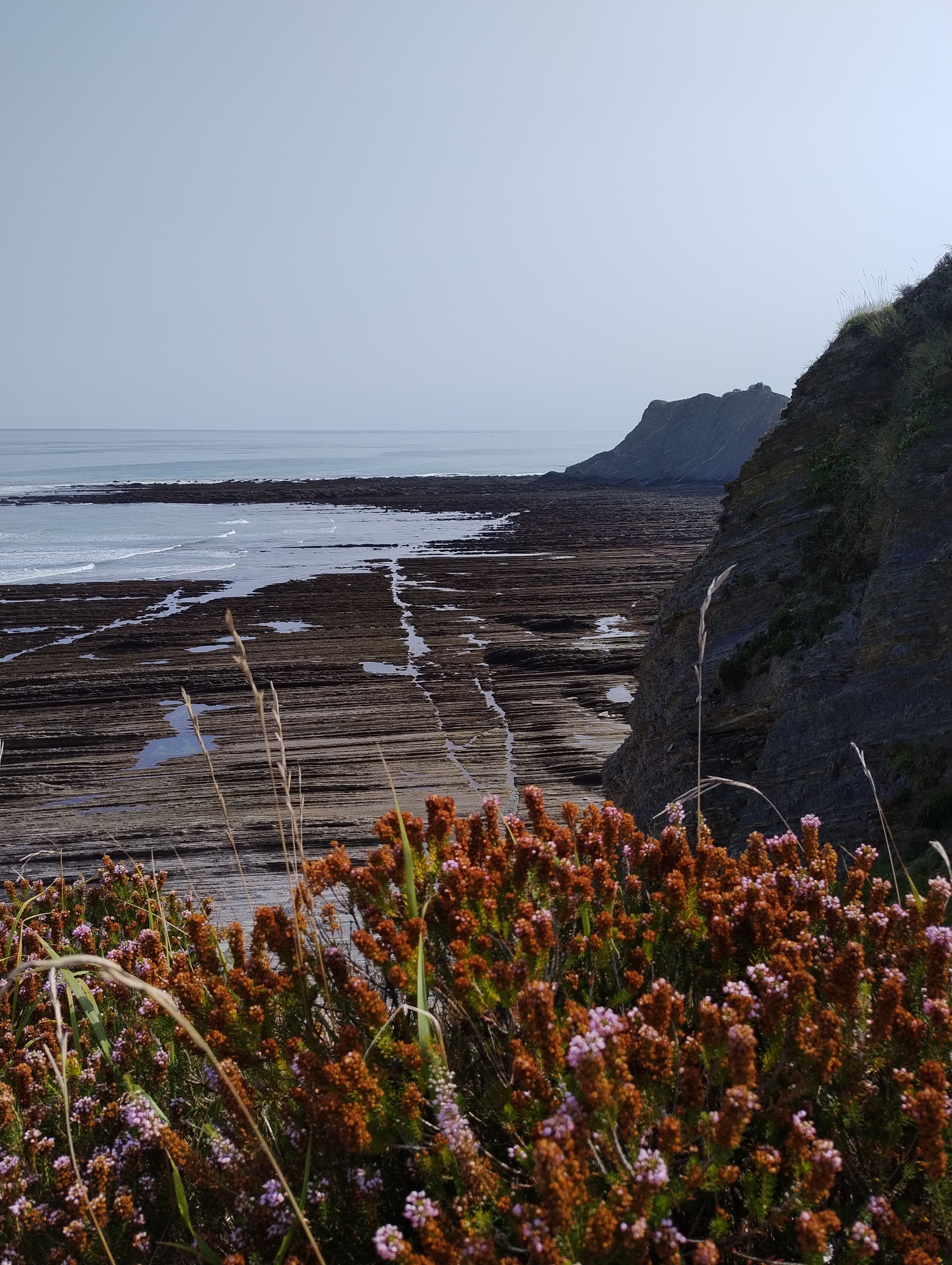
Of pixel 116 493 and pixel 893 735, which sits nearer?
pixel 893 735

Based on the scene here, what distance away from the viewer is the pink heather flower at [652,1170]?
5.51 ft

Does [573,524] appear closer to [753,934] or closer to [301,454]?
[753,934]

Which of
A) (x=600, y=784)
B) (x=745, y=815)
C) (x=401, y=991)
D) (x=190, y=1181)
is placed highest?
(x=401, y=991)

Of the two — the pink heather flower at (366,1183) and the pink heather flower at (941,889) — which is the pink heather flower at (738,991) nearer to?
the pink heather flower at (941,889)

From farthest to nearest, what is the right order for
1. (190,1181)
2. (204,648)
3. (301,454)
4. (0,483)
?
1. (301,454)
2. (0,483)
3. (204,648)
4. (190,1181)

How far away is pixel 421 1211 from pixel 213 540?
4924cm

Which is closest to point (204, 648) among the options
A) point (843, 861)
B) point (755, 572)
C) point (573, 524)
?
point (755, 572)

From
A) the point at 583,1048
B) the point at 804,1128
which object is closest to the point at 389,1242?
the point at 583,1048

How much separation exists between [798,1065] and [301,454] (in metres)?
173

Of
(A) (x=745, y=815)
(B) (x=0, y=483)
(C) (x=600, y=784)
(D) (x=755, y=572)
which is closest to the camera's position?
(A) (x=745, y=815)

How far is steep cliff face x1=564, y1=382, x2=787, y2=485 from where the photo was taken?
313ft

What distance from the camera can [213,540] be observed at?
48.8 metres

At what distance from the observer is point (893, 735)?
7.03 m

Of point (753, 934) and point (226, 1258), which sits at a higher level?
point (753, 934)
